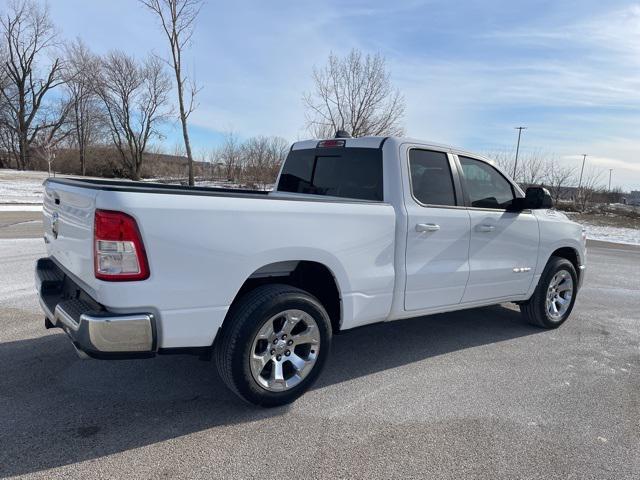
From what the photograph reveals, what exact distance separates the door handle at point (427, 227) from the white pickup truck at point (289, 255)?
0.01 metres

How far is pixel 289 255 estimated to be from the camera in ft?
10.2

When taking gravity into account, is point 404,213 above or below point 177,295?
above

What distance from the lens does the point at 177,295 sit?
8.83ft

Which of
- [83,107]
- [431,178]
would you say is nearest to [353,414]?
[431,178]

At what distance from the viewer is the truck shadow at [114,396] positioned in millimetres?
2713

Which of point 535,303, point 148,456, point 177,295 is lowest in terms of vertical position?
point 148,456

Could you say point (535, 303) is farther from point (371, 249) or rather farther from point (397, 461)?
point (397, 461)

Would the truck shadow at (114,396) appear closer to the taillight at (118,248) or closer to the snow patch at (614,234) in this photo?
the taillight at (118,248)

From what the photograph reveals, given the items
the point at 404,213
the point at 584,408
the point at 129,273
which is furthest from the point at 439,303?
the point at 129,273

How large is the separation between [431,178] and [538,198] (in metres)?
1.29

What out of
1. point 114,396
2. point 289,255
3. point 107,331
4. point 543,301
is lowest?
point 114,396

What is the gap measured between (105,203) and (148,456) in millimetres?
1443

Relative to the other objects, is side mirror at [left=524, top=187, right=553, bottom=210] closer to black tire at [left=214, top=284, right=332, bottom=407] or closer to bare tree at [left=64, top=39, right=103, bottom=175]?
black tire at [left=214, top=284, right=332, bottom=407]

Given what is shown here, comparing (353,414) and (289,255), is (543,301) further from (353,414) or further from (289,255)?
(289,255)
